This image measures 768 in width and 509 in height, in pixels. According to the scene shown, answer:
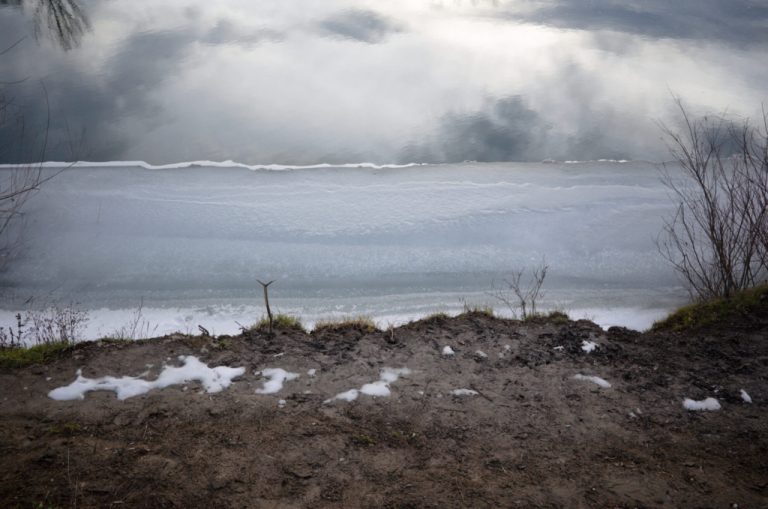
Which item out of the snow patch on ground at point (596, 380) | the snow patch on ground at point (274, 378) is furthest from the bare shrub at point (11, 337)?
the snow patch on ground at point (596, 380)

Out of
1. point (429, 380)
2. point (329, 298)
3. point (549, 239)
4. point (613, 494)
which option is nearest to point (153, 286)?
point (329, 298)

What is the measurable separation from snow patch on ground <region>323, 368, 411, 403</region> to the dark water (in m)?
4.44

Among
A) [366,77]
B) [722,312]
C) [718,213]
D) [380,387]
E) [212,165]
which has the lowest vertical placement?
[380,387]

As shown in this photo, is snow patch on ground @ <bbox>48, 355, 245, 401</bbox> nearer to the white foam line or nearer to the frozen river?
the frozen river

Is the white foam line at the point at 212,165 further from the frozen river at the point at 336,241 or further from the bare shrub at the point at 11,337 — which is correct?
the bare shrub at the point at 11,337

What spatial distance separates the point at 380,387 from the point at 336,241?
3.03 meters

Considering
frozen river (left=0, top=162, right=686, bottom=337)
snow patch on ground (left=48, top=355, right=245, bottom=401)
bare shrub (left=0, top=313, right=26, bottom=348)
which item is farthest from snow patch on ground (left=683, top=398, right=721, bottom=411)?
bare shrub (left=0, top=313, right=26, bottom=348)

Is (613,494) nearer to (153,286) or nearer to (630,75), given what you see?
(153,286)

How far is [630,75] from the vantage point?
1040 centimetres

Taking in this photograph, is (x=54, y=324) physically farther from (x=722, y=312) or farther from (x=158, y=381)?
(x=722, y=312)

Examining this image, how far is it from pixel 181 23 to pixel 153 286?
293 inches

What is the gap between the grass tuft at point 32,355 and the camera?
4.39m

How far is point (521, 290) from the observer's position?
6.41 meters

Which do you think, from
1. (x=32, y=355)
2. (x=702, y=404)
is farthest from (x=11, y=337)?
(x=702, y=404)
